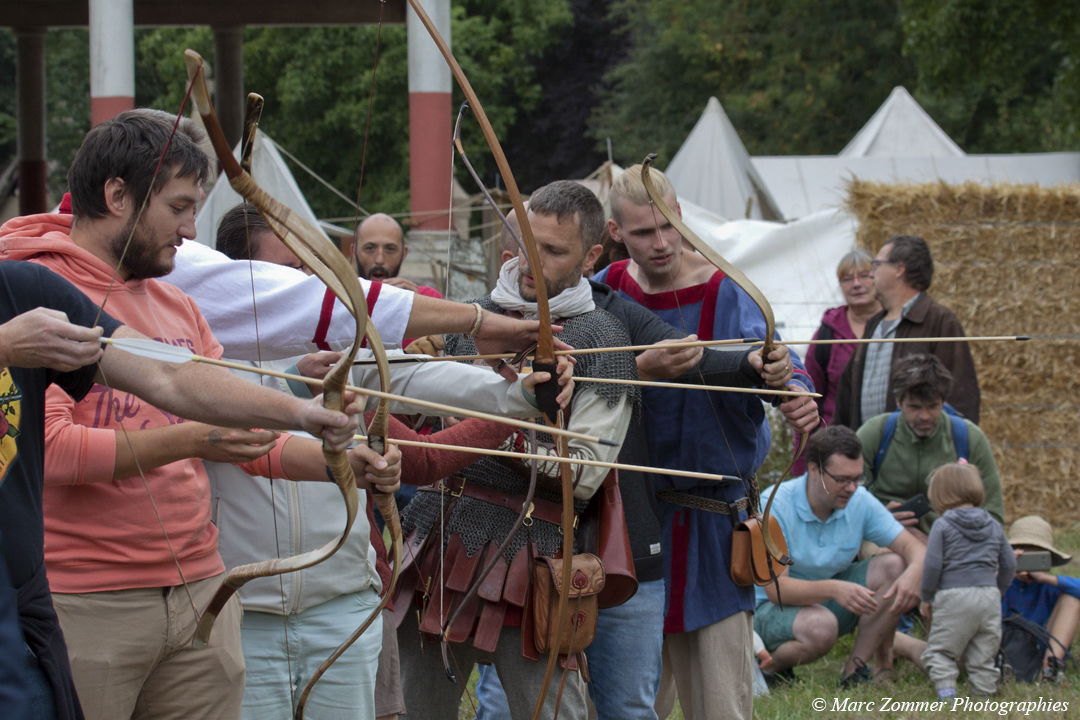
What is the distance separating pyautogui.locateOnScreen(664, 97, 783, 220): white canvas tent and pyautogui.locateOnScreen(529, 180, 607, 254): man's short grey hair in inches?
328

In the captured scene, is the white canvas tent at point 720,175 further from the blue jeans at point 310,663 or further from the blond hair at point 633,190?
the blue jeans at point 310,663

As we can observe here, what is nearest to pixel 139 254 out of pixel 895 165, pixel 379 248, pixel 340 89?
pixel 379 248

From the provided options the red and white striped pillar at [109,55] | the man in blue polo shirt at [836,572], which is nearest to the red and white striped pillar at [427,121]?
the red and white striped pillar at [109,55]

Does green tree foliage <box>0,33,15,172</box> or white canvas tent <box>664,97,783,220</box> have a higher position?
green tree foliage <box>0,33,15,172</box>

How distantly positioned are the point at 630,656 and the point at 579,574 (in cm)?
31

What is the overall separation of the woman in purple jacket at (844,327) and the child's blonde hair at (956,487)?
0.92m

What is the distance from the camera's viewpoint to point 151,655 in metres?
1.73

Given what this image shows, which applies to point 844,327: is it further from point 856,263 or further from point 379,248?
point 379,248

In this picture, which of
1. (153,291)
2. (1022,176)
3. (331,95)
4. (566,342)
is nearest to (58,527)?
(153,291)

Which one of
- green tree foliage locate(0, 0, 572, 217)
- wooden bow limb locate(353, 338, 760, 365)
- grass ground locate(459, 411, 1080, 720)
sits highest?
green tree foliage locate(0, 0, 572, 217)

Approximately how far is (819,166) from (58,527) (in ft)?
34.6

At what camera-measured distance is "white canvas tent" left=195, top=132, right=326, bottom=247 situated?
6504mm

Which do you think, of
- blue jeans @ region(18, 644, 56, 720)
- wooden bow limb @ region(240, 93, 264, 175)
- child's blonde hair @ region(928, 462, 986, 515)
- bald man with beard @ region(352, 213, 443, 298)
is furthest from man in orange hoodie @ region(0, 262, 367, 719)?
child's blonde hair @ region(928, 462, 986, 515)

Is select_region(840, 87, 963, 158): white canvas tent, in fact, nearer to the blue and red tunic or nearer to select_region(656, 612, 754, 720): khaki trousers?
the blue and red tunic
